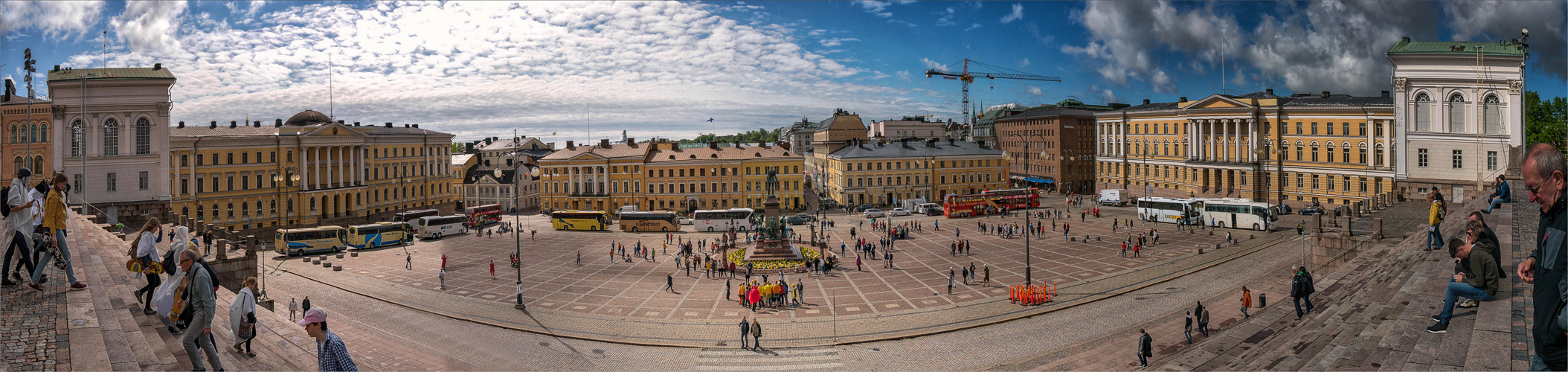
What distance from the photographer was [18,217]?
11594mm

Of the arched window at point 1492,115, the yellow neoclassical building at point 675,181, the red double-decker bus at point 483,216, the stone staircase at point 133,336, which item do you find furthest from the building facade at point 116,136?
the arched window at point 1492,115

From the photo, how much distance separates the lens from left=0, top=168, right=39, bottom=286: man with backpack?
11.1 m

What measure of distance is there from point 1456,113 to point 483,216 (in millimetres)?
78226

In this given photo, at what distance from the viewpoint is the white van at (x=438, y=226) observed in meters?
55.0

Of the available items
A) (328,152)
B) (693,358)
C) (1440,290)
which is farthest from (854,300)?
(328,152)

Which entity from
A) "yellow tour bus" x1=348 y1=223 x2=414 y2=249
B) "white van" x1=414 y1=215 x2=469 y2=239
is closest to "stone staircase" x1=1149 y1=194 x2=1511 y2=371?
"yellow tour bus" x1=348 y1=223 x2=414 y2=249

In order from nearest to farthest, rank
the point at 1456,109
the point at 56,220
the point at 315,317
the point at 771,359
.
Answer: the point at 315,317
the point at 56,220
the point at 771,359
the point at 1456,109

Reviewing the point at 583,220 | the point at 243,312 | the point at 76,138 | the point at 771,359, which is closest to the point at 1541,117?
the point at 771,359

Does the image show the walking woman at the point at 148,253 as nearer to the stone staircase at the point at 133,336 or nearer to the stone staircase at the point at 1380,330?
the stone staircase at the point at 133,336

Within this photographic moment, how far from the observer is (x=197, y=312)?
831cm

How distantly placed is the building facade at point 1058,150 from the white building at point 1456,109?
1630 inches

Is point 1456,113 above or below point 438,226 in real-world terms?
above

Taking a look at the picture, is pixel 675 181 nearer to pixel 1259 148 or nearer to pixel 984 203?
pixel 984 203

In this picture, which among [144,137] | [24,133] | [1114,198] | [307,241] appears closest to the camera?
[24,133]
